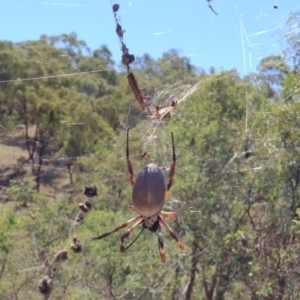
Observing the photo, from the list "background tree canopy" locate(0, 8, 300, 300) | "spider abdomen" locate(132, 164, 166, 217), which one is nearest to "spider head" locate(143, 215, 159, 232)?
"spider abdomen" locate(132, 164, 166, 217)

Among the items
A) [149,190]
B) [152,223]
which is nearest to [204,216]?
[152,223]

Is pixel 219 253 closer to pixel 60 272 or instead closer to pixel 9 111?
pixel 60 272

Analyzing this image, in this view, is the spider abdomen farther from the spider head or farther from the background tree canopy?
the background tree canopy

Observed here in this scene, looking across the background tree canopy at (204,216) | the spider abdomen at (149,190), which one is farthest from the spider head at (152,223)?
the background tree canopy at (204,216)

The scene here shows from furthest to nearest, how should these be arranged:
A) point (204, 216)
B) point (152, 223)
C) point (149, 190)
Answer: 1. point (204, 216)
2. point (152, 223)
3. point (149, 190)

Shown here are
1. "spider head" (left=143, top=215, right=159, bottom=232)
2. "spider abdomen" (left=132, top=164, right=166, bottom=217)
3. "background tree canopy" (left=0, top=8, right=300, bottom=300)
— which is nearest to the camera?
"spider abdomen" (left=132, top=164, right=166, bottom=217)

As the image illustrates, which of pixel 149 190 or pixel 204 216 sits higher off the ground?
pixel 149 190

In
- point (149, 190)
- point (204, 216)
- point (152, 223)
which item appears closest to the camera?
point (149, 190)

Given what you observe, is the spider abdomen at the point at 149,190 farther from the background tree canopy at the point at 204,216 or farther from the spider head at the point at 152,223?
the background tree canopy at the point at 204,216

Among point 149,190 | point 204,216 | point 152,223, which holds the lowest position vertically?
point 204,216

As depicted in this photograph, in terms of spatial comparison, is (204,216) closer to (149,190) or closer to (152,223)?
(152,223)
